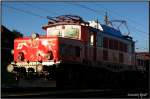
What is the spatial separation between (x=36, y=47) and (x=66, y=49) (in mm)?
1300

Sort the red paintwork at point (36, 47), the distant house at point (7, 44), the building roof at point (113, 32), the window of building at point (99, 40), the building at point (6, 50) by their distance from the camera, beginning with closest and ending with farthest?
the red paintwork at point (36, 47) → the window of building at point (99, 40) → the building roof at point (113, 32) → the building at point (6, 50) → the distant house at point (7, 44)

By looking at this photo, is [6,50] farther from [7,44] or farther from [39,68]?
[39,68]

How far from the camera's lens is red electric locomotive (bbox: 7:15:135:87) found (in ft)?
56.0

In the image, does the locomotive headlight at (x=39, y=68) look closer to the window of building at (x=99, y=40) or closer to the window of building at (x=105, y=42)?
the window of building at (x=99, y=40)

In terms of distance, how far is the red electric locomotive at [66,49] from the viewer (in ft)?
56.0

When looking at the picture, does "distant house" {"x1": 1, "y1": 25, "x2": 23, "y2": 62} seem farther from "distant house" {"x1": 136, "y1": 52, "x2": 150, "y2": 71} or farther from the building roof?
"distant house" {"x1": 136, "y1": 52, "x2": 150, "y2": 71}

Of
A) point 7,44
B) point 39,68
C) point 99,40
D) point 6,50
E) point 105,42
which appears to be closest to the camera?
point 39,68

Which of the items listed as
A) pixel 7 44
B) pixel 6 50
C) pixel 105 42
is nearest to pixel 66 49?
pixel 105 42

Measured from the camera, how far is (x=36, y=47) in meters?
17.7

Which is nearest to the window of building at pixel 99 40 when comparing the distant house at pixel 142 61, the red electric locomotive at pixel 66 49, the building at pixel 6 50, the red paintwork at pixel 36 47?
the red electric locomotive at pixel 66 49

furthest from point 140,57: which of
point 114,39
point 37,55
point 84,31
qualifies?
point 37,55

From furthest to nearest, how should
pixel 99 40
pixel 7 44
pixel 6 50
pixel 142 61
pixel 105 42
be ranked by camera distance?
pixel 142 61 < pixel 7 44 < pixel 6 50 < pixel 105 42 < pixel 99 40

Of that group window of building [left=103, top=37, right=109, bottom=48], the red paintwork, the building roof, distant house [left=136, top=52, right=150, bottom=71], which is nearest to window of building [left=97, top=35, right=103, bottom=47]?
window of building [left=103, top=37, right=109, bottom=48]

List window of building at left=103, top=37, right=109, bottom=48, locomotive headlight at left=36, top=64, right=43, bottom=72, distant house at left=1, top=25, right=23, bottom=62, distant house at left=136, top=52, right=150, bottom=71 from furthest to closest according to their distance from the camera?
distant house at left=136, top=52, right=150, bottom=71, distant house at left=1, top=25, right=23, bottom=62, window of building at left=103, top=37, right=109, bottom=48, locomotive headlight at left=36, top=64, right=43, bottom=72
